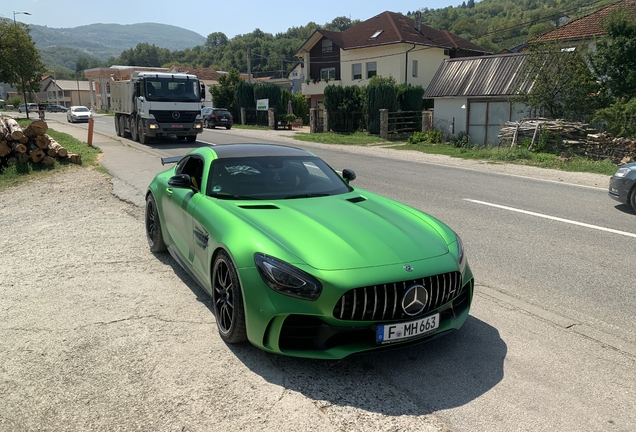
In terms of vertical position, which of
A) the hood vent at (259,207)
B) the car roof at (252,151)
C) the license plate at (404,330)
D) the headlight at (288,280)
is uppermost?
the car roof at (252,151)

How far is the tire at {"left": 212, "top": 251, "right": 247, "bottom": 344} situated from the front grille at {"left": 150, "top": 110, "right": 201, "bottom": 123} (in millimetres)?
18372

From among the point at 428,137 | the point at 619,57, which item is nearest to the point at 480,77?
the point at 428,137

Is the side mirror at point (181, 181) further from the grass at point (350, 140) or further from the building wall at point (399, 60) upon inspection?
the building wall at point (399, 60)

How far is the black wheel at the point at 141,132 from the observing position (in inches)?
853

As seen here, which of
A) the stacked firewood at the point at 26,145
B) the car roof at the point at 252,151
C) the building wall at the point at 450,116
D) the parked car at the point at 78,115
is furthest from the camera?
the parked car at the point at 78,115

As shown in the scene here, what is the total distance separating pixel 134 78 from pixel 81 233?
16297mm

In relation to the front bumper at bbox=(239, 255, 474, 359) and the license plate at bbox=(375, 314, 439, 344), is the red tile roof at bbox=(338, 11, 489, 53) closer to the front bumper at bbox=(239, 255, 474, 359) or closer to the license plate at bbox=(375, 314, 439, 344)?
the license plate at bbox=(375, 314, 439, 344)

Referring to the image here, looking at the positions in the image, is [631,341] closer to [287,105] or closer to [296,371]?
[296,371]

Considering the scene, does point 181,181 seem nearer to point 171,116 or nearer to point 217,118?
point 171,116

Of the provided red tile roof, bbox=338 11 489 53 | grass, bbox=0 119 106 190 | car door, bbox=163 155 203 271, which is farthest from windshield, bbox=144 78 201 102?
red tile roof, bbox=338 11 489 53

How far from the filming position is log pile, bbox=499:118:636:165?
1634 centimetres

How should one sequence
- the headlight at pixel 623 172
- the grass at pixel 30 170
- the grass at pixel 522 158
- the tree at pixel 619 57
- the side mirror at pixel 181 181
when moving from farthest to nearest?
1. the tree at pixel 619 57
2. the grass at pixel 522 158
3. the grass at pixel 30 170
4. the headlight at pixel 623 172
5. the side mirror at pixel 181 181

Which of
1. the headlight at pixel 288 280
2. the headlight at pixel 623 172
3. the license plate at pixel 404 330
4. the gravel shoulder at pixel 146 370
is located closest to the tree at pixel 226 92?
the headlight at pixel 623 172

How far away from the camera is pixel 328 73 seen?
168 feet
